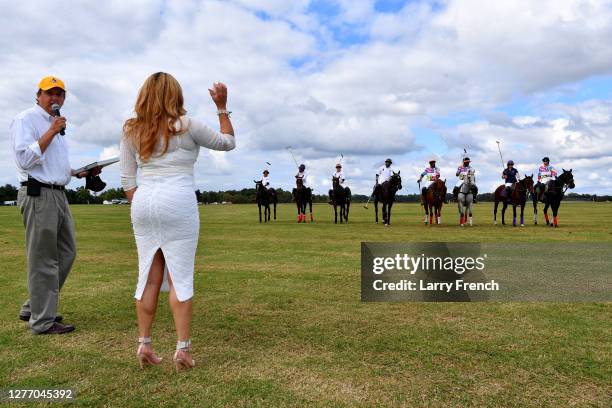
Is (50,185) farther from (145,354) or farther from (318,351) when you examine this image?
(318,351)

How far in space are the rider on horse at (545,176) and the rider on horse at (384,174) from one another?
23.0 feet

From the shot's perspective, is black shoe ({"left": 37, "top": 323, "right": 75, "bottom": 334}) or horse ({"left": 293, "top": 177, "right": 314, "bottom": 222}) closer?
black shoe ({"left": 37, "top": 323, "right": 75, "bottom": 334})

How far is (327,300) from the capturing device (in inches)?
273

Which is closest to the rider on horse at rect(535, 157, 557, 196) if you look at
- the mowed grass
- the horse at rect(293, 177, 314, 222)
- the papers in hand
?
the horse at rect(293, 177, 314, 222)

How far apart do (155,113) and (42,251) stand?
2405mm

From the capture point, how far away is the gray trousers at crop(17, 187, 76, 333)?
17.2ft

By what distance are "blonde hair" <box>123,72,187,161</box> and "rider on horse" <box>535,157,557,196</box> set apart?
2281cm

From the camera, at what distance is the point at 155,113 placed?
3955mm

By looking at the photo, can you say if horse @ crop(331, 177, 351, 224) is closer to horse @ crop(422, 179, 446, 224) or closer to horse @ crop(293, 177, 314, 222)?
horse @ crop(293, 177, 314, 222)

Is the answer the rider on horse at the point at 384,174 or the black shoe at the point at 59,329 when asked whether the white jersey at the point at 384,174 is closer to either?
the rider on horse at the point at 384,174

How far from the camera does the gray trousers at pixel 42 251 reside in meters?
5.23

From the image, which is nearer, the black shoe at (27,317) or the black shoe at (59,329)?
the black shoe at (59,329)

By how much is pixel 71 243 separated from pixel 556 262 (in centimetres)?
940

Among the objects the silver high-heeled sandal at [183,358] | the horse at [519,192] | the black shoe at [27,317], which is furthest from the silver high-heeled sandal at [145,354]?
the horse at [519,192]
